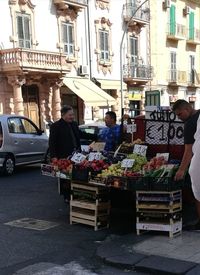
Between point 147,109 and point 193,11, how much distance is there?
35528mm

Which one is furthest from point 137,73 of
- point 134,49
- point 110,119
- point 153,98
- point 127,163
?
point 127,163

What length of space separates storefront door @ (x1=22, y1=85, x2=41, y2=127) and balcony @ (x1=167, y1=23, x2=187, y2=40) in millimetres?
15458

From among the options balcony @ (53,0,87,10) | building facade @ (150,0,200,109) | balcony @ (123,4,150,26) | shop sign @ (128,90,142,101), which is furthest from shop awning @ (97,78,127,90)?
balcony @ (53,0,87,10)

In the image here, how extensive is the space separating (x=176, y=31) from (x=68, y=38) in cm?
1375

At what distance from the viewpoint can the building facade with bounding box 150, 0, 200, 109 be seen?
3566 centimetres

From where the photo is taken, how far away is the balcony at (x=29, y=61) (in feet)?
73.0

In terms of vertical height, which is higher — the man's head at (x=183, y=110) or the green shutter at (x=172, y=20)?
the green shutter at (x=172, y=20)

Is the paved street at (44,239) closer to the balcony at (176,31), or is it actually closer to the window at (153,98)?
the window at (153,98)

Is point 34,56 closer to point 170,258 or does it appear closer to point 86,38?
point 86,38

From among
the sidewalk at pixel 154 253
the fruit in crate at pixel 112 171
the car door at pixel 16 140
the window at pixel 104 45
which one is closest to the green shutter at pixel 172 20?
the window at pixel 104 45

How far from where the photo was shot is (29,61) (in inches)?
894

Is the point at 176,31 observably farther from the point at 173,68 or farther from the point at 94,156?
the point at 94,156

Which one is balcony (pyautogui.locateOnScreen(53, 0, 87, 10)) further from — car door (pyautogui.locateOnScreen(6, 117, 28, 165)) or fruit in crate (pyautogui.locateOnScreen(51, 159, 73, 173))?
fruit in crate (pyautogui.locateOnScreen(51, 159, 73, 173))

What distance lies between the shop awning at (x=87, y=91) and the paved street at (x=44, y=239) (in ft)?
54.4
